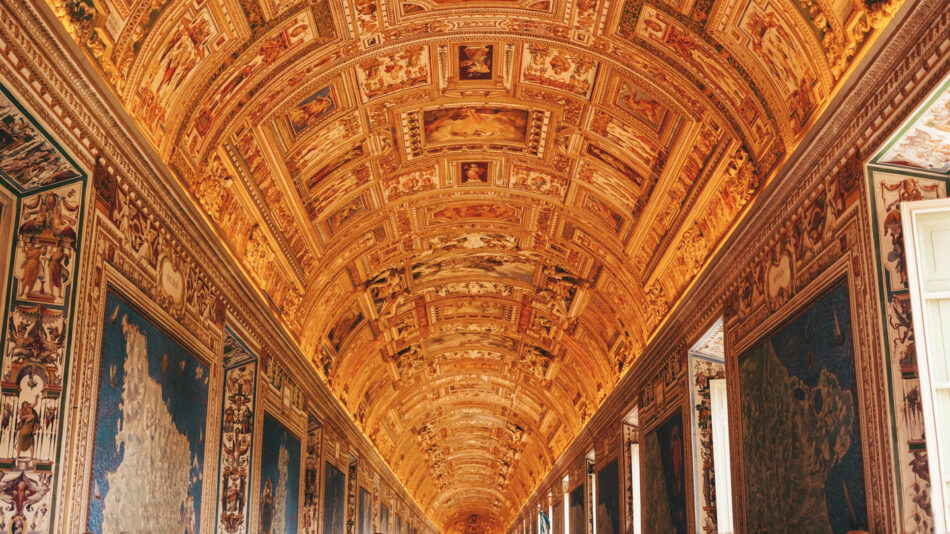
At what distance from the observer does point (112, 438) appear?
982cm

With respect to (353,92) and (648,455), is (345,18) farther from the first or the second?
(648,455)

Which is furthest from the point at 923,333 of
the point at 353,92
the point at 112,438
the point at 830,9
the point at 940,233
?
the point at 353,92

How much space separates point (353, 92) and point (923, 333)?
10464mm

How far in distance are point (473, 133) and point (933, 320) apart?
11.4 metres

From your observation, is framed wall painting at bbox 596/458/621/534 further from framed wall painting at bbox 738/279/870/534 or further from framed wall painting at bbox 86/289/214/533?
framed wall painting at bbox 86/289/214/533

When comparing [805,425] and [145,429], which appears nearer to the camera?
[805,425]

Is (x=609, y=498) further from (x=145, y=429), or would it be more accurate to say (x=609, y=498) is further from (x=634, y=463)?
(x=145, y=429)

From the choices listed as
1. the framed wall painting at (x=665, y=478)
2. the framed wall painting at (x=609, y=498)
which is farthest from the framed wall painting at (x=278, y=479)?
the framed wall painting at (x=609, y=498)

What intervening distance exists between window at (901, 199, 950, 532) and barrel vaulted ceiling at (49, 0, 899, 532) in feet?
7.18

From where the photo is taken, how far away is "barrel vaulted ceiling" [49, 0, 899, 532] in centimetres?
1155

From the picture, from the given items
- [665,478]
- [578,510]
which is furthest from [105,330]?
[578,510]

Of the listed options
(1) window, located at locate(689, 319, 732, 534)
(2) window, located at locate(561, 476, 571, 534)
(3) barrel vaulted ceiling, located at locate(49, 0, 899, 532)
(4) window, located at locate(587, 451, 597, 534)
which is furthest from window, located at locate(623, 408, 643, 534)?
(2) window, located at locate(561, 476, 571, 534)

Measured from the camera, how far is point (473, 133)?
60.1ft

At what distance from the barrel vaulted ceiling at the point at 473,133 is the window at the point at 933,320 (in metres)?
2.19
